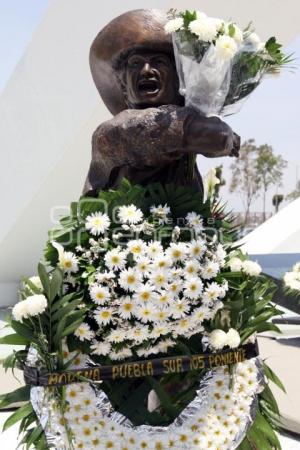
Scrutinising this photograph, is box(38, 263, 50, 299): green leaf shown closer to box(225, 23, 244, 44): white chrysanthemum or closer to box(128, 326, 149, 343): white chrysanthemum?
box(128, 326, 149, 343): white chrysanthemum

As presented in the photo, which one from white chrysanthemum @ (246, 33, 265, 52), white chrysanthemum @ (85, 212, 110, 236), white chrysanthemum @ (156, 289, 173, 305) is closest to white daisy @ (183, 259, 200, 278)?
white chrysanthemum @ (156, 289, 173, 305)

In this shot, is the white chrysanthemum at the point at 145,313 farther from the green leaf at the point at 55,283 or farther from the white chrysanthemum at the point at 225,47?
the white chrysanthemum at the point at 225,47

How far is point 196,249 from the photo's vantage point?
2197mm

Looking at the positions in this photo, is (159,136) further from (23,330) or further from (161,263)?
(23,330)

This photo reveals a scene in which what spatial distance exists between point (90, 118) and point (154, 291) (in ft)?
14.2

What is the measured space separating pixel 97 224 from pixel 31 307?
0.41m

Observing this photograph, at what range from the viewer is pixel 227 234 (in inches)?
98.6

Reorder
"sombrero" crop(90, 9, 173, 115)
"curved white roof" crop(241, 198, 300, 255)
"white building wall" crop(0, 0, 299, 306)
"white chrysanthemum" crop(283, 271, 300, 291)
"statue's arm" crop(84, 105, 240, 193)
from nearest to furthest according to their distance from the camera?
"statue's arm" crop(84, 105, 240, 193), "sombrero" crop(90, 9, 173, 115), "white building wall" crop(0, 0, 299, 306), "white chrysanthemum" crop(283, 271, 300, 291), "curved white roof" crop(241, 198, 300, 255)

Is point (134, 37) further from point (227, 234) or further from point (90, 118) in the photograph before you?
point (90, 118)

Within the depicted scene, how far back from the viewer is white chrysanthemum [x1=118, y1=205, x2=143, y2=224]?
7.28ft

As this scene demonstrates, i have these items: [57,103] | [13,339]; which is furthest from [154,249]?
[57,103]

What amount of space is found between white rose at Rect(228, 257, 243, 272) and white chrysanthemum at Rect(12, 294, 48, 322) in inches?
30.6

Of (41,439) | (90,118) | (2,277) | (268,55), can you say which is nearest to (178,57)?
(268,55)

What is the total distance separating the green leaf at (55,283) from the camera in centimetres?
212
